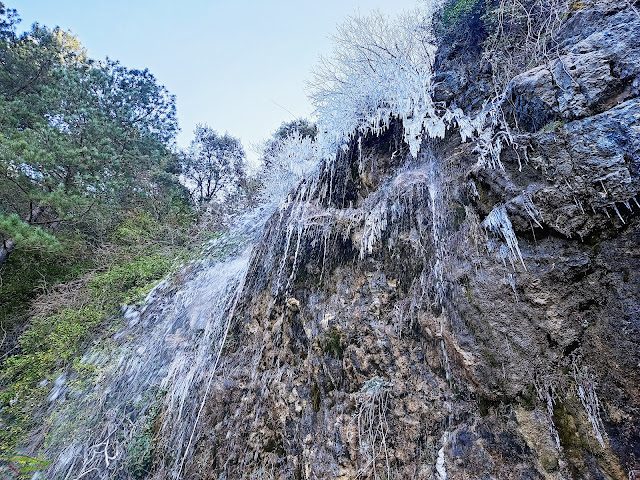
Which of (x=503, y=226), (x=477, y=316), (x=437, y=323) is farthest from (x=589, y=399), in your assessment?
(x=503, y=226)

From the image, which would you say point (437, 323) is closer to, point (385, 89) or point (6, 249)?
point (385, 89)

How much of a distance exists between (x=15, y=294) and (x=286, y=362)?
7.61m

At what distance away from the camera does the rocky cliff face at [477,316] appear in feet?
6.77

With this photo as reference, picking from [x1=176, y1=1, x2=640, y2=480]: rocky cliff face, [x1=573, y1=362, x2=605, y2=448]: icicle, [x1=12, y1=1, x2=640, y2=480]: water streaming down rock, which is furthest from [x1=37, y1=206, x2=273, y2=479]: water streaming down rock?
[x1=573, y1=362, x2=605, y2=448]: icicle

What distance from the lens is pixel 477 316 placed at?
8.23 feet

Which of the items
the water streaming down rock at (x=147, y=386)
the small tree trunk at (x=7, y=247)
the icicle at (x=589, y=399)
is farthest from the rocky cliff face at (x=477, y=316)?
the small tree trunk at (x=7, y=247)

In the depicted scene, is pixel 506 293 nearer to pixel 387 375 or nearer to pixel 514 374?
pixel 514 374

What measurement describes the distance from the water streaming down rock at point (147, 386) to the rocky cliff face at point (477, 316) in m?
0.39

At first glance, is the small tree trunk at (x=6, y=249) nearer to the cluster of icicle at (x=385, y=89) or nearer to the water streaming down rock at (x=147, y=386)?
the water streaming down rock at (x=147, y=386)

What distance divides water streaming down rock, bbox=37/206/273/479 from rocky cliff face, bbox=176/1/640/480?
1.29 feet

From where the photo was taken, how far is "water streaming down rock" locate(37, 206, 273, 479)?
3.79 metres

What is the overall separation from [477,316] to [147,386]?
4403mm

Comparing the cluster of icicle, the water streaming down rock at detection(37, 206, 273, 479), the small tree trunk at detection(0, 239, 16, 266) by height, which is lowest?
the water streaming down rock at detection(37, 206, 273, 479)

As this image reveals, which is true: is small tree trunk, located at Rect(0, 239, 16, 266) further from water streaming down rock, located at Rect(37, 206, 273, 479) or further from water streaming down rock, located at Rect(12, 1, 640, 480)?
water streaming down rock, located at Rect(12, 1, 640, 480)
